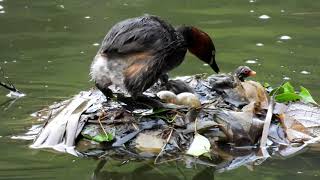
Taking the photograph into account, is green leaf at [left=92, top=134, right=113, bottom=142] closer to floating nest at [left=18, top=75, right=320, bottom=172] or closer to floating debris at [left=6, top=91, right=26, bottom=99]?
floating nest at [left=18, top=75, right=320, bottom=172]

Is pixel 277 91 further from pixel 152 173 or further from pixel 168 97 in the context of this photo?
pixel 152 173

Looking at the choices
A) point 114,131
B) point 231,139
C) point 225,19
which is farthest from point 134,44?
point 225,19

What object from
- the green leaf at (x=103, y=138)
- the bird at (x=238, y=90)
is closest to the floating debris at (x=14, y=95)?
the green leaf at (x=103, y=138)

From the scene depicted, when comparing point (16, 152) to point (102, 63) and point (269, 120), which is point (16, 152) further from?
point (269, 120)

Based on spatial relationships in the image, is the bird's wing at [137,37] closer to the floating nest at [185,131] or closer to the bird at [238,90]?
the floating nest at [185,131]

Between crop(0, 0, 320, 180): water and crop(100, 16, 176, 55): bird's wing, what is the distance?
3.26 feet

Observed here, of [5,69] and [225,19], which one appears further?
[225,19]

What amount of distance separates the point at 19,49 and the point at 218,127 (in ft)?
12.7

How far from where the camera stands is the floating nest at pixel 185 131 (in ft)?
18.8

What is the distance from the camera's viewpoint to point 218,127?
232 inches

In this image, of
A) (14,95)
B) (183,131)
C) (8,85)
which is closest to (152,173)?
(183,131)

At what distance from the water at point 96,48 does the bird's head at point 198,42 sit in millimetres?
1231

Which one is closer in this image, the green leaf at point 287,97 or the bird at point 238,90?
the bird at point 238,90

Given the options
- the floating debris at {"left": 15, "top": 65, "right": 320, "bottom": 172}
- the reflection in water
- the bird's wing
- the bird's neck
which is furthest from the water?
the bird's neck
